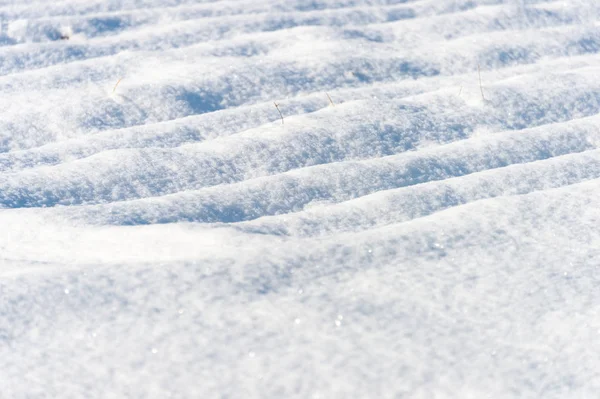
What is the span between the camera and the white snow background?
1.12 meters

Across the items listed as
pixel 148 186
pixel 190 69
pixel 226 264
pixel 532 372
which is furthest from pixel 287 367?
pixel 190 69

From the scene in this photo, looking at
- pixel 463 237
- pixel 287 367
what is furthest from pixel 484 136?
pixel 287 367

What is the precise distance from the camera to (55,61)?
2180mm

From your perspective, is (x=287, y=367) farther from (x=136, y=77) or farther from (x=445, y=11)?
(x=445, y=11)

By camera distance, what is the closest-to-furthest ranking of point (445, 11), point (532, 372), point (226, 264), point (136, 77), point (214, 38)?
point (532, 372) → point (226, 264) → point (136, 77) → point (214, 38) → point (445, 11)

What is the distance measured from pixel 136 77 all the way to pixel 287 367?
49.4 inches

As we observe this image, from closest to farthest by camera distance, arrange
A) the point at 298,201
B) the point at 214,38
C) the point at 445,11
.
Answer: the point at 298,201, the point at 214,38, the point at 445,11

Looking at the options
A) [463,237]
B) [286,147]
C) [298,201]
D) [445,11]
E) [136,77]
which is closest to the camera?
[463,237]

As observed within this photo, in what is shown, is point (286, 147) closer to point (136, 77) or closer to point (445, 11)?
point (136, 77)

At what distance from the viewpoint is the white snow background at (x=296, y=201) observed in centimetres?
112

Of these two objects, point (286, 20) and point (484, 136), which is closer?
point (484, 136)

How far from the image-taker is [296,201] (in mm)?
1556

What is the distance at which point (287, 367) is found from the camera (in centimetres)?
110

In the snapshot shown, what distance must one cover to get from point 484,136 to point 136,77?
40.3 inches
